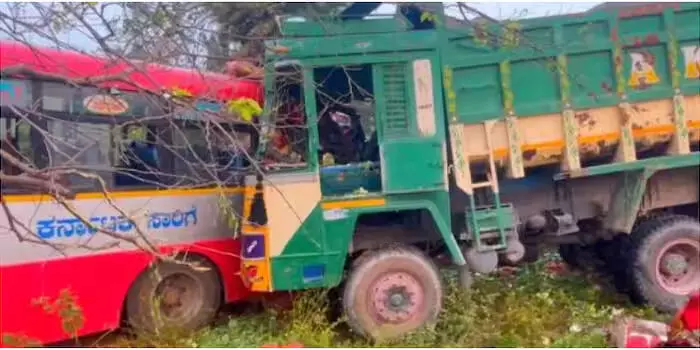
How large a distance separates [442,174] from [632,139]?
5.56 feet

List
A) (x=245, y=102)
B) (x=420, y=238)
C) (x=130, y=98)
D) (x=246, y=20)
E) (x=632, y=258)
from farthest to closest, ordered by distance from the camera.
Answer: (x=246, y=20), (x=632, y=258), (x=420, y=238), (x=130, y=98), (x=245, y=102)

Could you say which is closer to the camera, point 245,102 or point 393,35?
point 245,102

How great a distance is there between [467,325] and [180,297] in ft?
7.26

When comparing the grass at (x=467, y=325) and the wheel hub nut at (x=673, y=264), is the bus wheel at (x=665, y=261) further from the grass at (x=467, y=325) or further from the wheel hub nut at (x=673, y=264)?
the grass at (x=467, y=325)

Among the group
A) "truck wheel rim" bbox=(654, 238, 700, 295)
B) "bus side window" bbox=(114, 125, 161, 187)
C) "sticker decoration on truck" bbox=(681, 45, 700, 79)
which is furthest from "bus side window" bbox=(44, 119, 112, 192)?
"sticker decoration on truck" bbox=(681, 45, 700, 79)

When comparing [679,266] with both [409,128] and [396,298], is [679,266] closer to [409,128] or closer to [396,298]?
[396,298]

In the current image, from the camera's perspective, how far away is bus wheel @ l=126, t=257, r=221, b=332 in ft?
A: 18.7

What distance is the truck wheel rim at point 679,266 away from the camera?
6.36 meters

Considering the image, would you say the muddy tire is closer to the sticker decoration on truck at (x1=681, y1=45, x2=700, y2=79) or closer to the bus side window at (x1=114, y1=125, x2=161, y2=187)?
the sticker decoration on truck at (x1=681, y1=45, x2=700, y2=79)

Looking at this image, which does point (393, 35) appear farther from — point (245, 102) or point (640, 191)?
point (640, 191)

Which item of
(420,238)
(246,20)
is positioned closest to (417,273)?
(420,238)

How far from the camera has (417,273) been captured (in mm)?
5660

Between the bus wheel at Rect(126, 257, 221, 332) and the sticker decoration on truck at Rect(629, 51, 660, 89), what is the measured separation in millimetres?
3673

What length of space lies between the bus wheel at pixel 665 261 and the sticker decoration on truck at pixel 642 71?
1.17 meters
